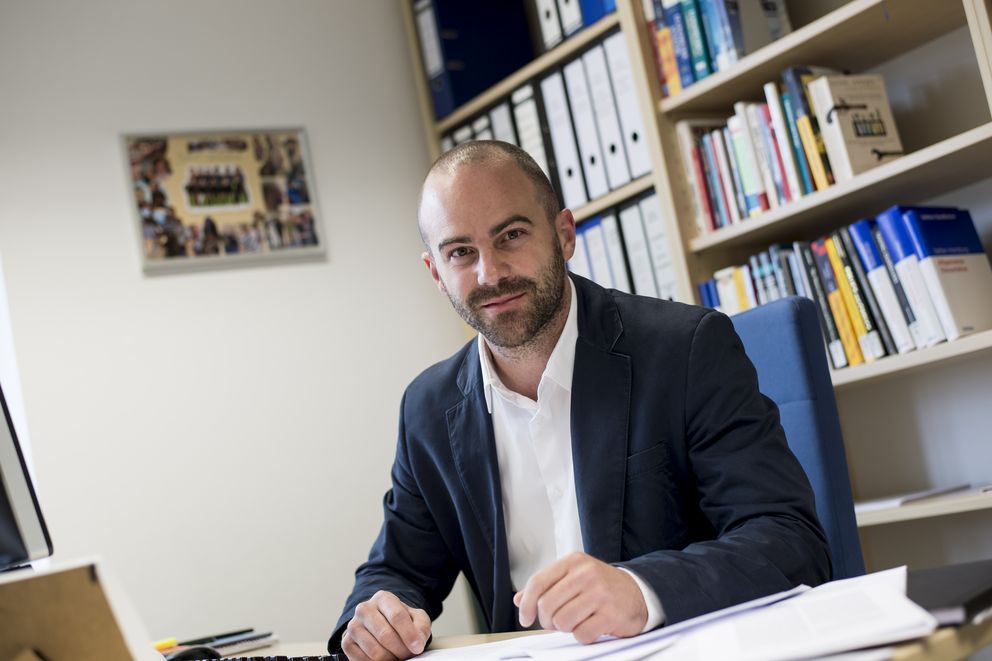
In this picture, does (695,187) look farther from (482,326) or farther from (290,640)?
(290,640)

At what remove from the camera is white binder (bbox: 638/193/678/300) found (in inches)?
105

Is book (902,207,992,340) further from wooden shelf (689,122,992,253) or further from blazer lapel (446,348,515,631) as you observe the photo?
blazer lapel (446,348,515,631)

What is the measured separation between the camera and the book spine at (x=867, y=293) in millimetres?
2213

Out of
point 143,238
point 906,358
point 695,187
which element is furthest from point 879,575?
point 143,238

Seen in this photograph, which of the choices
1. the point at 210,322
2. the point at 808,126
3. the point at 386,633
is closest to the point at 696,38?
the point at 808,126

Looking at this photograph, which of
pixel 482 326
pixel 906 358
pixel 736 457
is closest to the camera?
pixel 736 457

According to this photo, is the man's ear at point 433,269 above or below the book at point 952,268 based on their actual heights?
above

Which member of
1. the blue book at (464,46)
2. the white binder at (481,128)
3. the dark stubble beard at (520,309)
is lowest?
the dark stubble beard at (520,309)

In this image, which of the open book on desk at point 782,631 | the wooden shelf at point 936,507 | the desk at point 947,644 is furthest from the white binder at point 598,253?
the desk at point 947,644

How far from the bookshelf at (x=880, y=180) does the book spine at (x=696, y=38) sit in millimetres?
58

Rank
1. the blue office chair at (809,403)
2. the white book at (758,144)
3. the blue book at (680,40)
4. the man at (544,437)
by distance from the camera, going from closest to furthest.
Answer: the man at (544,437)
the blue office chair at (809,403)
the white book at (758,144)
the blue book at (680,40)

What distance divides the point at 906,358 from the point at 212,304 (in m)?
1.81

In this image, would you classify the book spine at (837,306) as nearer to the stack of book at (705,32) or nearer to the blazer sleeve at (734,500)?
the stack of book at (705,32)

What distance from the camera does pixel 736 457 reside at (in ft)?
4.07
